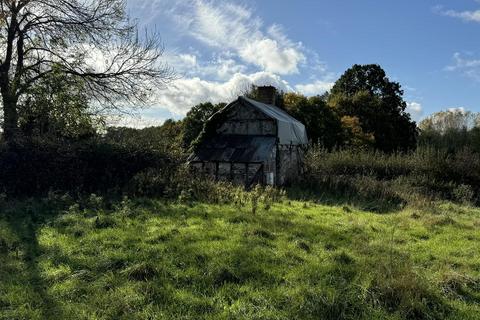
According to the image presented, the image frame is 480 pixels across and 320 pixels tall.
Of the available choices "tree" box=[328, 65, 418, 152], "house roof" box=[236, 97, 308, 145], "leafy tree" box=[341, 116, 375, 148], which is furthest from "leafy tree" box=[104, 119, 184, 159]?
"tree" box=[328, 65, 418, 152]

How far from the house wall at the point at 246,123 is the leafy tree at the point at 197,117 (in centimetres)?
1312

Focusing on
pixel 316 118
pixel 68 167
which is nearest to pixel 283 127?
pixel 68 167

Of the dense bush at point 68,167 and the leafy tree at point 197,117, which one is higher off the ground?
the leafy tree at point 197,117

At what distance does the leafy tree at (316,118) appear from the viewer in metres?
37.7

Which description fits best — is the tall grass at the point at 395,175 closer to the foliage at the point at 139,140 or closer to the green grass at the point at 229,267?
the foliage at the point at 139,140

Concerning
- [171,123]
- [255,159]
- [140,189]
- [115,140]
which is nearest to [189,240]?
[140,189]

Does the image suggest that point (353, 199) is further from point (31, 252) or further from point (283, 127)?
point (31, 252)

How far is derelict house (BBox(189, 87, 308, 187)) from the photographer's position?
21.0 m

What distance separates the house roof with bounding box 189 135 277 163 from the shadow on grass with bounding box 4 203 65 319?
35.0ft

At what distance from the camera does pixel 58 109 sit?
17.7 meters

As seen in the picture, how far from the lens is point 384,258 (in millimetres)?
7176

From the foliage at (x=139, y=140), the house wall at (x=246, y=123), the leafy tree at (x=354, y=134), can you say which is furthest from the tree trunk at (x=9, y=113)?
the leafy tree at (x=354, y=134)

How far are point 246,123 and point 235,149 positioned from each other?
1940 mm

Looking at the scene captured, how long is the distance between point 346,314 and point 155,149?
45.5ft
